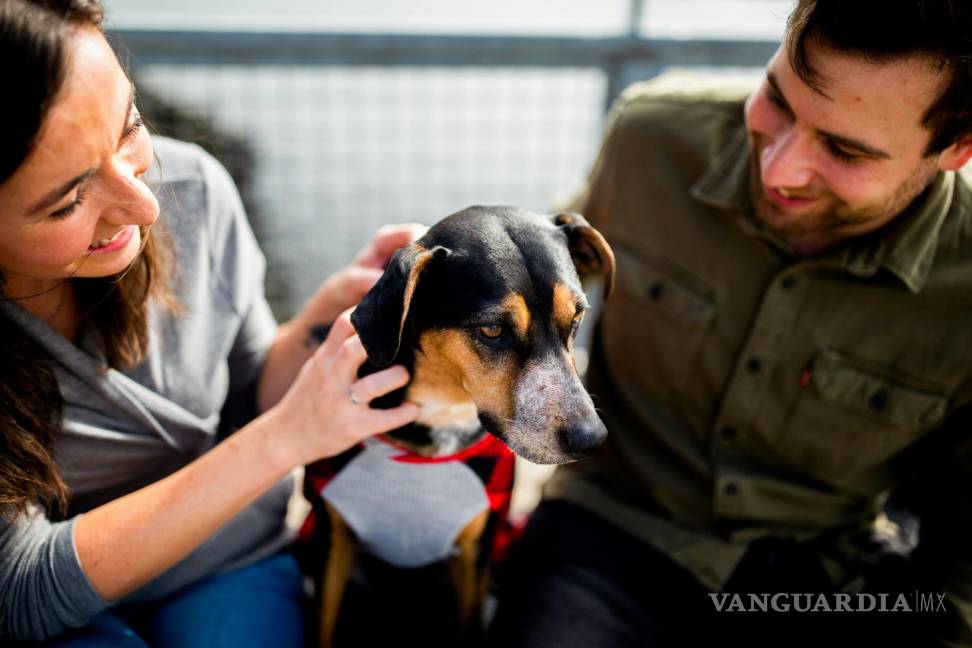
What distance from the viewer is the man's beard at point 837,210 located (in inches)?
72.2

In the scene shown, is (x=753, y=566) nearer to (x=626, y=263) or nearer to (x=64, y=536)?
(x=626, y=263)

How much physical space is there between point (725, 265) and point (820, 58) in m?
0.67

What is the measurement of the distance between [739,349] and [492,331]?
2.92 ft

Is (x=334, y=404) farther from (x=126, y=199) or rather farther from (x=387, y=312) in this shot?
(x=126, y=199)

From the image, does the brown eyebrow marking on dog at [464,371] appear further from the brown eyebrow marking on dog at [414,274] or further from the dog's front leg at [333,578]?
the dog's front leg at [333,578]

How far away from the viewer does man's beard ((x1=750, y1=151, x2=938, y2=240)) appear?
1835 millimetres

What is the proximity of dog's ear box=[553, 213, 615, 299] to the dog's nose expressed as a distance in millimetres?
483

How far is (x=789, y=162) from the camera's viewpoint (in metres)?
1.82

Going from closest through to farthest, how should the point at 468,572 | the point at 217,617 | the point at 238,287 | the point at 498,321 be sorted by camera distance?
the point at 498,321 < the point at 217,617 < the point at 238,287 < the point at 468,572

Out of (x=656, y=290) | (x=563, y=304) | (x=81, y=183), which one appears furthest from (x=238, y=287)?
(x=656, y=290)

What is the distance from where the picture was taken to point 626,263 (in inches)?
94.1

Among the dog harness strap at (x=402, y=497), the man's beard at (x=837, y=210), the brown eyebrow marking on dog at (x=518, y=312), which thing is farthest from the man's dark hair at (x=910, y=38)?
the dog harness strap at (x=402, y=497)

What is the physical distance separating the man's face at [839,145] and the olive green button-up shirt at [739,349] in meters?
0.08

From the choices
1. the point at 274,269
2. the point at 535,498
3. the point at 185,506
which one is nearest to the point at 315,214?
the point at 274,269
